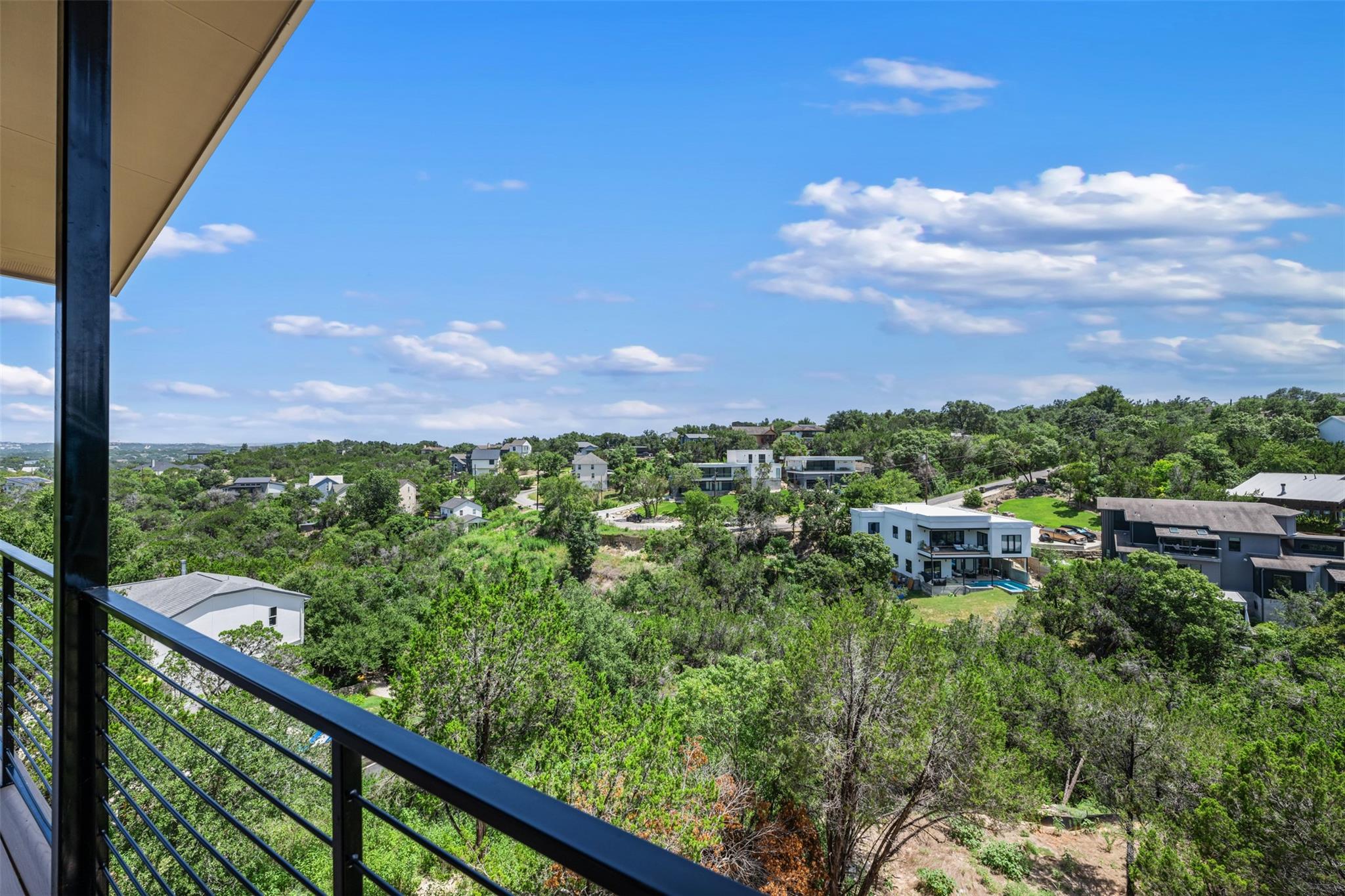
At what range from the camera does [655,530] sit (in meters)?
26.3

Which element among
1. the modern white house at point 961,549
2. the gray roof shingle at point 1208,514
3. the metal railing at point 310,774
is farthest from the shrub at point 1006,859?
the gray roof shingle at point 1208,514

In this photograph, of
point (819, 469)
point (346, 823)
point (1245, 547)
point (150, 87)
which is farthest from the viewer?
point (819, 469)

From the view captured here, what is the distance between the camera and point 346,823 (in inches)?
24.5

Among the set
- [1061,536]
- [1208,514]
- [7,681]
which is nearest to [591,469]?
[1061,536]

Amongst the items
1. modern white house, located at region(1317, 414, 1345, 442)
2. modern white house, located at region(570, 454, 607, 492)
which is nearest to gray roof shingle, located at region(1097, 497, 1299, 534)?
modern white house, located at region(1317, 414, 1345, 442)

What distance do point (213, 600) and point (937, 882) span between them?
12.1 m

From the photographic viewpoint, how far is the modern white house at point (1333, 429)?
105ft

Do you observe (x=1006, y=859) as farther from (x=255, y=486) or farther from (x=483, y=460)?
(x=483, y=460)

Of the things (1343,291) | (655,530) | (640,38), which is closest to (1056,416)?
(1343,291)

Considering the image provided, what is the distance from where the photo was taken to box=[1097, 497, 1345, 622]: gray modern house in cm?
1827

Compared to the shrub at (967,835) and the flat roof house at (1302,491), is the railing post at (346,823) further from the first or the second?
the flat roof house at (1302,491)

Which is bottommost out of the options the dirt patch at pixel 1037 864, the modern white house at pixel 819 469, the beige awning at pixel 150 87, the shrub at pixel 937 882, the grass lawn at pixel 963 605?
the dirt patch at pixel 1037 864

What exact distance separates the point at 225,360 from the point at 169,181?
5366 cm

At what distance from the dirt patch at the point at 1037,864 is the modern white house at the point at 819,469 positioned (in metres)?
27.7
